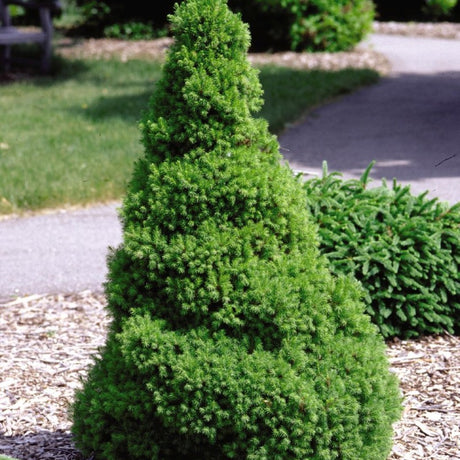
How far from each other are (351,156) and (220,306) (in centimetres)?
614

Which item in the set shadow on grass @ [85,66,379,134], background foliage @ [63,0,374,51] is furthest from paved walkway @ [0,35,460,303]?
background foliage @ [63,0,374,51]

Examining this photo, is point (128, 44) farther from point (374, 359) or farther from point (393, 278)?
point (374, 359)

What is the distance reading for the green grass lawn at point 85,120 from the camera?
22.6 feet

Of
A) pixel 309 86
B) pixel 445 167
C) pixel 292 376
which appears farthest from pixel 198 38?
→ pixel 309 86

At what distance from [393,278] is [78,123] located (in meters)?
6.39

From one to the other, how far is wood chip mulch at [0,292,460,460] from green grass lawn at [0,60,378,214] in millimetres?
2319

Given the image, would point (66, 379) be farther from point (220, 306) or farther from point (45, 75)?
point (45, 75)

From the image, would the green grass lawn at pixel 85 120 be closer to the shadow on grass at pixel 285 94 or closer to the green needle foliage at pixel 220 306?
the shadow on grass at pixel 285 94

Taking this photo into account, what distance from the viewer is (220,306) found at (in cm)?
245

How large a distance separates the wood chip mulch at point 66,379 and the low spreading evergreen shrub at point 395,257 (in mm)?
168

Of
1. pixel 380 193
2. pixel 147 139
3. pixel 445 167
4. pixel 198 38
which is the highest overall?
pixel 198 38

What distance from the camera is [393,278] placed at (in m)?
3.82

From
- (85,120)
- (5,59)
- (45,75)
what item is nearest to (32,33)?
(45,75)

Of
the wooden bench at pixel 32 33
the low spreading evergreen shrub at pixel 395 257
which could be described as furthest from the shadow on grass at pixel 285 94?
the low spreading evergreen shrub at pixel 395 257
